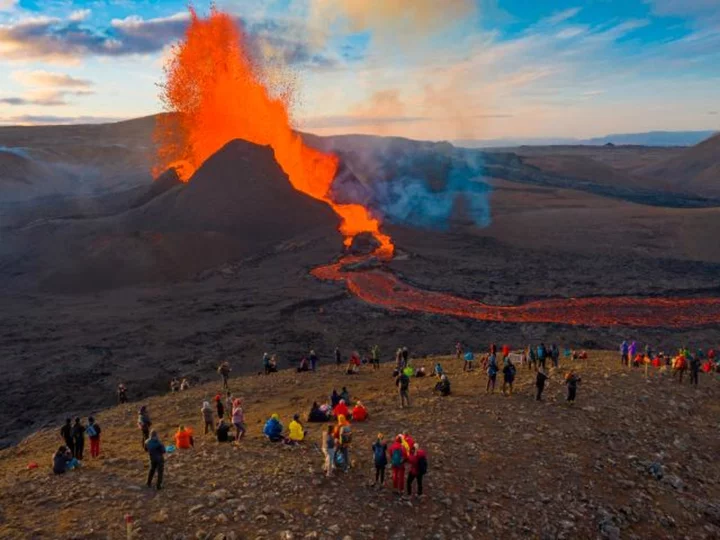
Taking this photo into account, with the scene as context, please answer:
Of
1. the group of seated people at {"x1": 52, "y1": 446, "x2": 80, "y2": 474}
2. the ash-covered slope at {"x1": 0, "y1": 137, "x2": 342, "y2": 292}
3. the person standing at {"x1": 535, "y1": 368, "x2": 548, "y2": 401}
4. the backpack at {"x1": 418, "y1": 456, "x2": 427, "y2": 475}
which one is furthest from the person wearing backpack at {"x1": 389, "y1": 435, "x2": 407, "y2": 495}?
the ash-covered slope at {"x1": 0, "y1": 137, "x2": 342, "y2": 292}

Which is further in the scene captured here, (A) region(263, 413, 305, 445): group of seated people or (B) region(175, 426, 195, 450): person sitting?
(B) region(175, 426, 195, 450): person sitting

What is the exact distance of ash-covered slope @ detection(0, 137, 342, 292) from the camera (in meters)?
52.8

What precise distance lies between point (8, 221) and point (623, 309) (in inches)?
3212

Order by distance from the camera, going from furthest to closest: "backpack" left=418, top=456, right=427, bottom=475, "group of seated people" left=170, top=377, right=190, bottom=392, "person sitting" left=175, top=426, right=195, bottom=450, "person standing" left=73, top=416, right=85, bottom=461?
1. "group of seated people" left=170, top=377, right=190, bottom=392
2. "person sitting" left=175, top=426, right=195, bottom=450
3. "person standing" left=73, top=416, right=85, bottom=461
4. "backpack" left=418, top=456, right=427, bottom=475

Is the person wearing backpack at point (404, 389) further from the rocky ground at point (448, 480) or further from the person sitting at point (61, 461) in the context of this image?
the person sitting at point (61, 461)

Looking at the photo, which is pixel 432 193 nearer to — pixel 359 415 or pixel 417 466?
pixel 359 415

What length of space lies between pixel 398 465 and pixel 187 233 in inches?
1864

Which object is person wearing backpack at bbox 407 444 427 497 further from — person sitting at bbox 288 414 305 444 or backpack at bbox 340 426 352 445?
person sitting at bbox 288 414 305 444

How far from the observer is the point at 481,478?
1518 cm

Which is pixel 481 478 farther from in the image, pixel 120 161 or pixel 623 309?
pixel 120 161

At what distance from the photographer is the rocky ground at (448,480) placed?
12.6 metres

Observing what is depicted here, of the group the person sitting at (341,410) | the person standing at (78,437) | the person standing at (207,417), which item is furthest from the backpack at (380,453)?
the person standing at (78,437)

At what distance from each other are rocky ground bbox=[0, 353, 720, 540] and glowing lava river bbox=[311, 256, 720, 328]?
67.4ft

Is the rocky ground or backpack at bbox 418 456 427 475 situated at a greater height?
backpack at bbox 418 456 427 475
